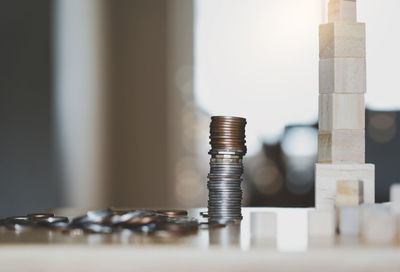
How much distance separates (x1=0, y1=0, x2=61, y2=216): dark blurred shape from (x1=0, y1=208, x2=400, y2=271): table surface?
234cm

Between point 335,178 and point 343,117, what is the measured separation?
6.7 inches

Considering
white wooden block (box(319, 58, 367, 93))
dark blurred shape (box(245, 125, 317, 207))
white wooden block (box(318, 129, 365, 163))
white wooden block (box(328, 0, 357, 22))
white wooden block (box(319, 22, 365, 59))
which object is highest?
white wooden block (box(328, 0, 357, 22))

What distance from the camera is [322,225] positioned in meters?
1.25

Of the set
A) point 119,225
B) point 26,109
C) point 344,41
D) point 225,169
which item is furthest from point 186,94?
point 119,225

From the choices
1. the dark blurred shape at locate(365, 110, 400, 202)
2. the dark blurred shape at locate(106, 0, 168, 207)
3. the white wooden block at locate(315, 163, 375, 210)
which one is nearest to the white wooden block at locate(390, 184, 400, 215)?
the white wooden block at locate(315, 163, 375, 210)

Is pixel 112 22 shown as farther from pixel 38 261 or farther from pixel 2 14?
pixel 38 261

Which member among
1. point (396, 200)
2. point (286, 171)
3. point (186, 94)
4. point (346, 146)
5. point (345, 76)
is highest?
point (186, 94)

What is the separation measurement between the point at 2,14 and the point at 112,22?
1.11 m

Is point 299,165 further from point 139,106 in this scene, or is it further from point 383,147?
point 139,106

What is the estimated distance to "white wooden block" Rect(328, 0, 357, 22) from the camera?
61.2 inches

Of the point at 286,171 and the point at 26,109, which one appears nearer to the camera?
the point at 26,109

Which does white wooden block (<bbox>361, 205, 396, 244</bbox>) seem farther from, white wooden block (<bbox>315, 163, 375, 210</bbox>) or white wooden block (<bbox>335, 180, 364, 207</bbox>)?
white wooden block (<bbox>315, 163, 375, 210</bbox>)

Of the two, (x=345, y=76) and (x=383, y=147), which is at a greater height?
(x=345, y=76)

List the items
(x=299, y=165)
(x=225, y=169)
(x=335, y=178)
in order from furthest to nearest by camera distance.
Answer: (x=299, y=165)
(x=225, y=169)
(x=335, y=178)
